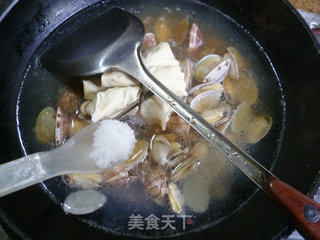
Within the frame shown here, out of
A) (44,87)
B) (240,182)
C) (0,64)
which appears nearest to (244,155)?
(240,182)

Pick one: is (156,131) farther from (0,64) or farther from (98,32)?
(0,64)

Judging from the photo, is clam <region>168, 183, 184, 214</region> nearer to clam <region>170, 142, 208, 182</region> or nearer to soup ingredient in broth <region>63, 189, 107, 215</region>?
clam <region>170, 142, 208, 182</region>

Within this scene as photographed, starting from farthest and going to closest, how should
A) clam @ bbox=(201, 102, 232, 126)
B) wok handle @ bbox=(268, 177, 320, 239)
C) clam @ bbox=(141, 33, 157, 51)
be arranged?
clam @ bbox=(141, 33, 157, 51), clam @ bbox=(201, 102, 232, 126), wok handle @ bbox=(268, 177, 320, 239)

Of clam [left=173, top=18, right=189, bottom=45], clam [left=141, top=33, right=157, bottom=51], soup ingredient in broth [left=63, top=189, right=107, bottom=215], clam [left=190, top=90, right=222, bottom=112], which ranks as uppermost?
clam [left=173, top=18, right=189, bottom=45]

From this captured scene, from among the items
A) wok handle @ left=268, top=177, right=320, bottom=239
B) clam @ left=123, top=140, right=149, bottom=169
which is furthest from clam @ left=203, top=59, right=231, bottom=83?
wok handle @ left=268, top=177, right=320, bottom=239

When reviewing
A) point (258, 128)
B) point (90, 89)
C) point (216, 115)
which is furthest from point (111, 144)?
point (258, 128)

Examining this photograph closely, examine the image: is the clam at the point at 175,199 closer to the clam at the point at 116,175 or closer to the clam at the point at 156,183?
the clam at the point at 156,183

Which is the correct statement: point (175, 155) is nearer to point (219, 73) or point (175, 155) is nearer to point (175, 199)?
point (175, 199)
